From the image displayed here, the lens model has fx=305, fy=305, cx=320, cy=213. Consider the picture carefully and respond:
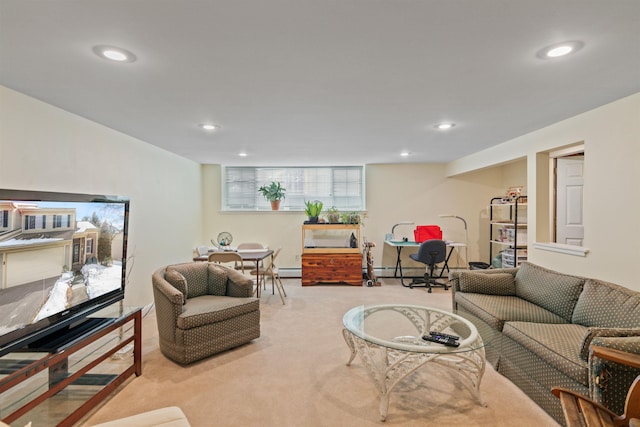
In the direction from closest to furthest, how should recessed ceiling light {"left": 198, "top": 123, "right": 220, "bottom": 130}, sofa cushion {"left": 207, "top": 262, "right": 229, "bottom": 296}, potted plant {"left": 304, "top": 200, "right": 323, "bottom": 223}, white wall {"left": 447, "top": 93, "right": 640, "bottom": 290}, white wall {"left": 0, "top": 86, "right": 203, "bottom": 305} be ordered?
white wall {"left": 0, "top": 86, "right": 203, "bottom": 305} → white wall {"left": 447, "top": 93, "right": 640, "bottom": 290} → recessed ceiling light {"left": 198, "top": 123, "right": 220, "bottom": 130} → sofa cushion {"left": 207, "top": 262, "right": 229, "bottom": 296} → potted plant {"left": 304, "top": 200, "right": 323, "bottom": 223}

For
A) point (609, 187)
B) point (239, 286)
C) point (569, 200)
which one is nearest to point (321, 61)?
point (239, 286)

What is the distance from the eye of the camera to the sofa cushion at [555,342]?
175 centimetres

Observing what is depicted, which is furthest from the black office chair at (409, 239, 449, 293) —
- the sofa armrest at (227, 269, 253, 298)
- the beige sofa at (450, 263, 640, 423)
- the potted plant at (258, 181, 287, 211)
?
the sofa armrest at (227, 269, 253, 298)

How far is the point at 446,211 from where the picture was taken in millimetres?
5902

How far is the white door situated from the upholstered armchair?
3.74 metres

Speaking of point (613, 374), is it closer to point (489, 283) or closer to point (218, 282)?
point (489, 283)

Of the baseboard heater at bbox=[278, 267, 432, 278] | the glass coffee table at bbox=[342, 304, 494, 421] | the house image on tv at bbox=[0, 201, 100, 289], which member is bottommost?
the baseboard heater at bbox=[278, 267, 432, 278]

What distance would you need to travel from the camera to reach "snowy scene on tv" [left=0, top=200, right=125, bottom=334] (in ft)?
5.23

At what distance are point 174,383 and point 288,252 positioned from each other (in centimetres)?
374

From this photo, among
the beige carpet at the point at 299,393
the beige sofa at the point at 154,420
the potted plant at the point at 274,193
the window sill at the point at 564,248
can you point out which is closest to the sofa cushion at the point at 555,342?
the beige carpet at the point at 299,393

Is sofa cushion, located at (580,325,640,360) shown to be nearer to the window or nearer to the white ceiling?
the white ceiling

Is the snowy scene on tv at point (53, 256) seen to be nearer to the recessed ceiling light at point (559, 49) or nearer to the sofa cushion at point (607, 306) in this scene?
the recessed ceiling light at point (559, 49)

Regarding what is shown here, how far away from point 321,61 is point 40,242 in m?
1.94

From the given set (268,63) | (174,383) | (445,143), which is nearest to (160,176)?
(174,383)
